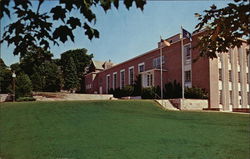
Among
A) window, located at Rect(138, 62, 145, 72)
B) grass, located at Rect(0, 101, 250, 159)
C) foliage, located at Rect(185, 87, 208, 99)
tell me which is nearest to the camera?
grass, located at Rect(0, 101, 250, 159)

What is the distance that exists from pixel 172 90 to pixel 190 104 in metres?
5.93

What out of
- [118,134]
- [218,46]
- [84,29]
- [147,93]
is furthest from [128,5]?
[147,93]

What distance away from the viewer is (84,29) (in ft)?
8.20

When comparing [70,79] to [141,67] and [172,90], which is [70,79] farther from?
[172,90]

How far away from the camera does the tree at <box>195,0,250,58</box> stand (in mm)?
2383

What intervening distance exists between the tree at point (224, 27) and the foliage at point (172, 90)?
92.7ft

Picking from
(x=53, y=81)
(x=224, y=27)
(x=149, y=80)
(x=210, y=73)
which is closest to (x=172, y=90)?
(x=210, y=73)

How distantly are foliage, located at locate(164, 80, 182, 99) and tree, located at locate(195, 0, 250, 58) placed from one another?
28.3 m

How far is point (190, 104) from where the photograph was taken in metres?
26.9

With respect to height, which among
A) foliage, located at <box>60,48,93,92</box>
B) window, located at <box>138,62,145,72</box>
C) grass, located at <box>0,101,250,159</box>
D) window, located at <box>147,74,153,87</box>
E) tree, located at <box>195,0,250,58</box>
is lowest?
grass, located at <box>0,101,250,159</box>

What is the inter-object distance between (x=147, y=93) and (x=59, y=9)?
34019mm

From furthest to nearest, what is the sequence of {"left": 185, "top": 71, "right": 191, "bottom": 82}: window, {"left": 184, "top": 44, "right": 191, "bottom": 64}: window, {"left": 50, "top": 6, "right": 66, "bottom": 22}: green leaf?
1. {"left": 185, "top": 71, "right": 191, "bottom": 82}: window
2. {"left": 184, "top": 44, "right": 191, "bottom": 64}: window
3. {"left": 50, "top": 6, "right": 66, "bottom": 22}: green leaf

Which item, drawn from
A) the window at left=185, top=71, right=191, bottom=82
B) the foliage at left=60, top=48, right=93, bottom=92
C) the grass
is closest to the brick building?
the window at left=185, top=71, right=191, bottom=82

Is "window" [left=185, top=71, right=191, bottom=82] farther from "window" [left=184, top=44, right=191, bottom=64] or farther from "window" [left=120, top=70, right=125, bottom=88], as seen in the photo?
"window" [left=120, top=70, right=125, bottom=88]
